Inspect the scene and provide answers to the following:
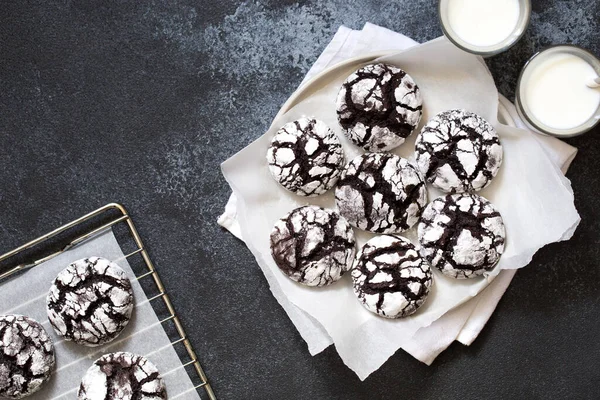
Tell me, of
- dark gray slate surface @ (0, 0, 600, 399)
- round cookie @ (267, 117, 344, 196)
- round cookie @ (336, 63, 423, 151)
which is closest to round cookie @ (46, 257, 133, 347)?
dark gray slate surface @ (0, 0, 600, 399)

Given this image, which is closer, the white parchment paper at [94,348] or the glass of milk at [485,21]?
the glass of milk at [485,21]

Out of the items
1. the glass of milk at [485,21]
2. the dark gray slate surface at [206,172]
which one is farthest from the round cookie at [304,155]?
the glass of milk at [485,21]

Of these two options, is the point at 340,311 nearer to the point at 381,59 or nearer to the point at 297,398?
the point at 297,398

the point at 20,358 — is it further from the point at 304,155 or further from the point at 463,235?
the point at 463,235

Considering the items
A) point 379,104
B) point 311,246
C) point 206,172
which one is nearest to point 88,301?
point 206,172

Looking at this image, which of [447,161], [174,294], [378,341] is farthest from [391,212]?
[174,294]

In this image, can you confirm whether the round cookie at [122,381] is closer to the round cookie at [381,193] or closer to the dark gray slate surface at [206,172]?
the dark gray slate surface at [206,172]

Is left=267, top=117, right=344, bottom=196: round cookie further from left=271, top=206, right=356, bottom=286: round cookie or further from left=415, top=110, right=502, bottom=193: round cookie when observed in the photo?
left=415, top=110, right=502, bottom=193: round cookie
